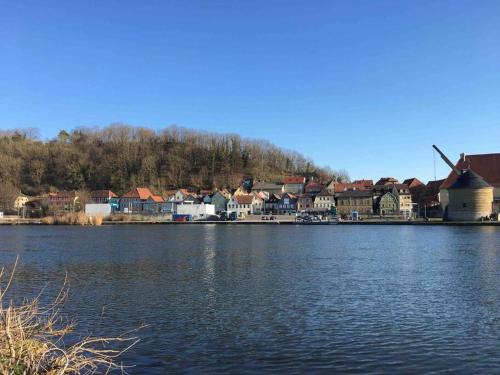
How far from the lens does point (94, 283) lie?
A: 24.2 meters

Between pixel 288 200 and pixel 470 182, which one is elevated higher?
pixel 470 182

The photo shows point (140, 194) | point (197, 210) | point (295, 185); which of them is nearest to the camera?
point (197, 210)

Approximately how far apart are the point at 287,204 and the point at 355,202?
2054 centimetres

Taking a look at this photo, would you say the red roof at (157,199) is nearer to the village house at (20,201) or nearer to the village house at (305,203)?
the village house at (20,201)

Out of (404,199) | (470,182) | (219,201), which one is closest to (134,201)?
(219,201)

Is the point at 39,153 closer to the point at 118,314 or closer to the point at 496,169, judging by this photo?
the point at 496,169

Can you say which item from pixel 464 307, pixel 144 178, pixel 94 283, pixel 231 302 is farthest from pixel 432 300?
pixel 144 178

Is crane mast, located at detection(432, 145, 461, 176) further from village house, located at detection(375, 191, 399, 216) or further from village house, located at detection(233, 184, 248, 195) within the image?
village house, located at detection(233, 184, 248, 195)

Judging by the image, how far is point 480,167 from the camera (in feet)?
372

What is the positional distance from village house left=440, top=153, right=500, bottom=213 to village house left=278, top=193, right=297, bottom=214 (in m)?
42.9

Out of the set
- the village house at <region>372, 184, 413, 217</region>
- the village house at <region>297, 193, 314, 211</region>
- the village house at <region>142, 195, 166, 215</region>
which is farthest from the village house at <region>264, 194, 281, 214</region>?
the village house at <region>142, 195, 166, 215</region>

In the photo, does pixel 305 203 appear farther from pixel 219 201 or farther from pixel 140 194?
pixel 140 194

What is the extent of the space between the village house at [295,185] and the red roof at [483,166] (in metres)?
55.7

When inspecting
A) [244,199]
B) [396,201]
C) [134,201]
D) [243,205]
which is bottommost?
[243,205]
